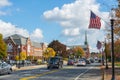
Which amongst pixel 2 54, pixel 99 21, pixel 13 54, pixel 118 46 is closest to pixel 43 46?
pixel 13 54

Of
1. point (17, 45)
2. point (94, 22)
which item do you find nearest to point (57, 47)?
point (17, 45)

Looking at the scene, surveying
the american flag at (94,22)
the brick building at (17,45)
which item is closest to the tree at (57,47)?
the brick building at (17,45)

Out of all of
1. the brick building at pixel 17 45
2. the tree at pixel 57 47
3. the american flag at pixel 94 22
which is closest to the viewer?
the american flag at pixel 94 22

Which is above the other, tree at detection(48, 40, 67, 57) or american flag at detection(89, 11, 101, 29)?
tree at detection(48, 40, 67, 57)

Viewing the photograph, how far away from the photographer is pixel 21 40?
15425 cm

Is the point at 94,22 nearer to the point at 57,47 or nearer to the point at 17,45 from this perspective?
the point at 17,45

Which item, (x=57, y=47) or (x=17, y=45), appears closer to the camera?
(x=17, y=45)

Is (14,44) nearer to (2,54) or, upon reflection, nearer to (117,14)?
(2,54)

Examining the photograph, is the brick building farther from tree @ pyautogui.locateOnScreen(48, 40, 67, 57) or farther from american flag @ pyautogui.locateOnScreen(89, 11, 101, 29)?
american flag @ pyautogui.locateOnScreen(89, 11, 101, 29)

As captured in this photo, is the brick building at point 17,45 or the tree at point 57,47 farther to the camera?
the tree at point 57,47

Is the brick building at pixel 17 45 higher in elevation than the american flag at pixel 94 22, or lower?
higher

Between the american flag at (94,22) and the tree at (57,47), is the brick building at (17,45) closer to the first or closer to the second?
the tree at (57,47)

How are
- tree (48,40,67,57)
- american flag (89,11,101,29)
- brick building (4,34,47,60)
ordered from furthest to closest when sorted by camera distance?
1. tree (48,40,67,57)
2. brick building (4,34,47,60)
3. american flag (89,11,101,29)

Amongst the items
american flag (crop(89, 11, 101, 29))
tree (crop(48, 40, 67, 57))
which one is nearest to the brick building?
tree (crop(48, 40, 67, 57))
